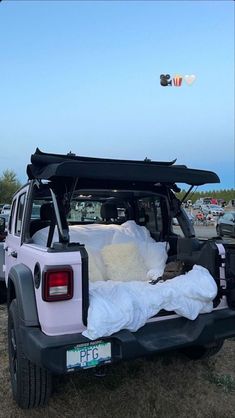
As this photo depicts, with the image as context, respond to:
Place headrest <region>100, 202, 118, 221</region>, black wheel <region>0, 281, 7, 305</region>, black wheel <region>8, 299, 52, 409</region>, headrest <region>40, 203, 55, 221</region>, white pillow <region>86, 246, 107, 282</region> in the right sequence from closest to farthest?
black wheel <region>8, 299, 52, 409</region> → white pillow <region>86, 246, 107, 282</region> → headrest <region>40, 203, 55, 221</region> → headrest <region>100, 202, 118, 221</region> → black wheel <region>0, 281, 7, 305</region>

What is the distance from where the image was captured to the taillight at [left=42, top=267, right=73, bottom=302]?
3113 millimetres

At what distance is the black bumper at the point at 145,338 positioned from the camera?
2.98m

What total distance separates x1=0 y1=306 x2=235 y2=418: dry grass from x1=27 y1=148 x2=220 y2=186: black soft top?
1857 millimetres

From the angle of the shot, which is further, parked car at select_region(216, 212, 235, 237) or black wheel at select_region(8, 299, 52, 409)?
parked car at select_region(216, 212, 235, 237)

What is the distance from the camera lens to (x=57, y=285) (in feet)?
10.3

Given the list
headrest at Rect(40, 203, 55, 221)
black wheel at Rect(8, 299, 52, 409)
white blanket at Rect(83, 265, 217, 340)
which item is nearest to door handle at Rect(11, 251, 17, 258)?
headrest at Rect(40, 203, 55, 221)

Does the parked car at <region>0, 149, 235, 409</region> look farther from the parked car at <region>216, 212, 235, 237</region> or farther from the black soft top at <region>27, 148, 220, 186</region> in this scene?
the parked car at <region>216, 212, 235, 237</region>

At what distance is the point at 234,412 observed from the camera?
3.57 metres

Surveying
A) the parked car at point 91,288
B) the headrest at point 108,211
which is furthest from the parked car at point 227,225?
the parked car at point 91,288

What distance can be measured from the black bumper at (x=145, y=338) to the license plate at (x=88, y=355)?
0.03 meters

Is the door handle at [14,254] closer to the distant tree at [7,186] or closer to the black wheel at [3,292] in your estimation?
the black wheel at [3,292]

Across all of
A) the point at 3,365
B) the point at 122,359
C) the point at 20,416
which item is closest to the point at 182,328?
the point at 122,359

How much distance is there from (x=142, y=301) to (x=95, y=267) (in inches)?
42.6

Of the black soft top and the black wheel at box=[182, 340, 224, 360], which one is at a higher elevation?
the black soft top
